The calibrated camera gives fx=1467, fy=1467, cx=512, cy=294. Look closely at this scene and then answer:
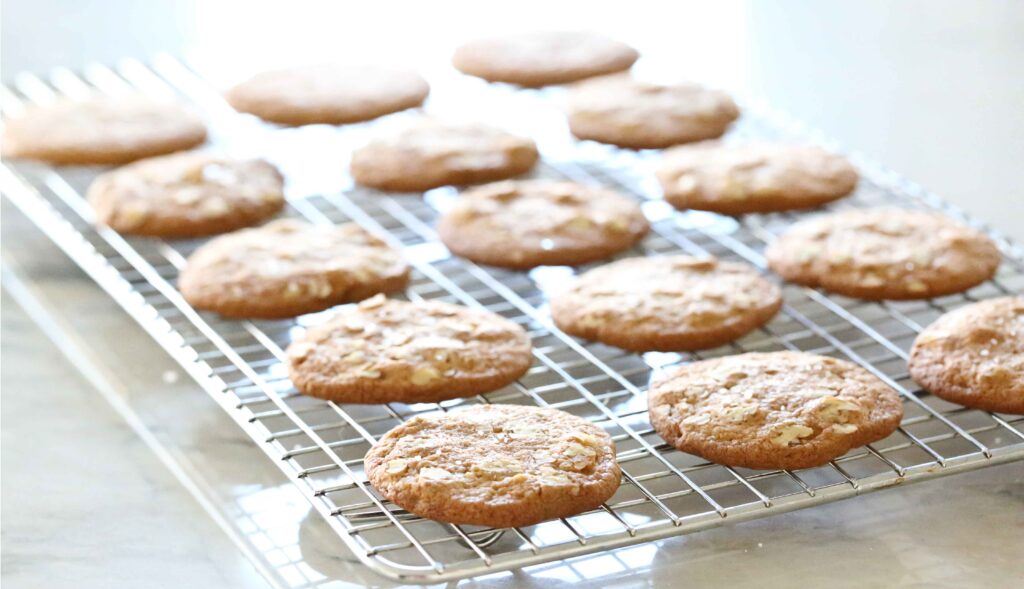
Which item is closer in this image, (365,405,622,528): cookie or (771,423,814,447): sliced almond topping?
(365,405,622,528): cookie

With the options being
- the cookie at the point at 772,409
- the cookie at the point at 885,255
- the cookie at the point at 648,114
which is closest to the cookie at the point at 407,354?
the cookie at the point at 772,409

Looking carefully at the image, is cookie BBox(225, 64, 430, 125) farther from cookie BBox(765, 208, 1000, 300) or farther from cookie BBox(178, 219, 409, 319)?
cookie BBox(765, 208, 1000, 300)

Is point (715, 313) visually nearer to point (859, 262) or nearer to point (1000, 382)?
point (859, 262)

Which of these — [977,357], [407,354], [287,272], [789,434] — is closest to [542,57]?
[287,272]

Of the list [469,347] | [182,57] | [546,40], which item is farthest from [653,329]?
[182,57]

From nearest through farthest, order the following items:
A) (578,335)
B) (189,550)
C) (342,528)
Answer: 1. (342,528)
2. (189,550)
3. (578,335)

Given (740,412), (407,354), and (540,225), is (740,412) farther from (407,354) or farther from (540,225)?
(540,225)

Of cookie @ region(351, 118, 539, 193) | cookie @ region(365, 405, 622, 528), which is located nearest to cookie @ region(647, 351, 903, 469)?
cookie @ region(365, 405, 622, 528)
